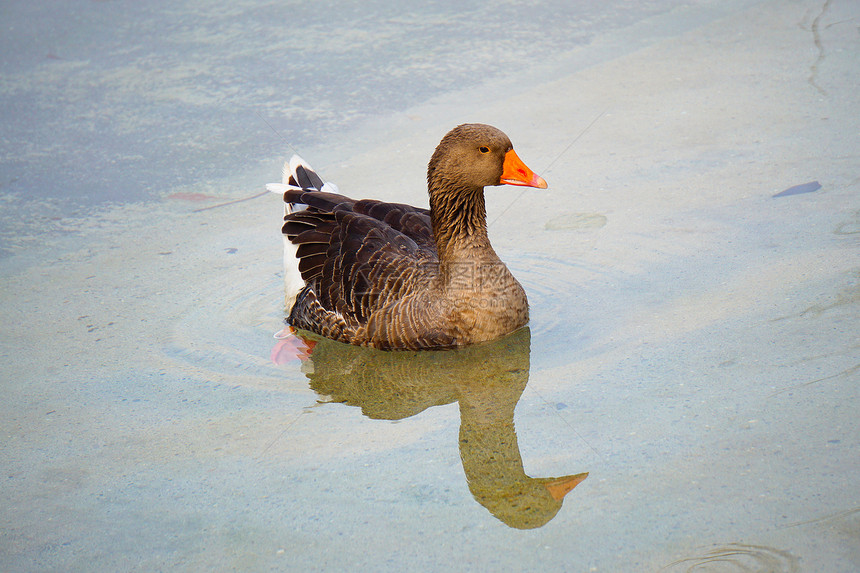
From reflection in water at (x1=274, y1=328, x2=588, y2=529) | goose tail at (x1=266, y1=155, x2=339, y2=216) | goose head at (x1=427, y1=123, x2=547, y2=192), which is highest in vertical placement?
goose head at (x1=427, y1=123, x2=547, y2=192)

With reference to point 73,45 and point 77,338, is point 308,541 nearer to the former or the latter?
point 77,338

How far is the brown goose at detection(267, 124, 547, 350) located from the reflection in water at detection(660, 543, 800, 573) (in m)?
1.93

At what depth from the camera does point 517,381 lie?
4.40 meters

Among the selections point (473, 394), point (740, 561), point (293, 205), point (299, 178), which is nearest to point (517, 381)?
point (473, 394)

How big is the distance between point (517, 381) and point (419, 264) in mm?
995

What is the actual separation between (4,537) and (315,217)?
246 cm

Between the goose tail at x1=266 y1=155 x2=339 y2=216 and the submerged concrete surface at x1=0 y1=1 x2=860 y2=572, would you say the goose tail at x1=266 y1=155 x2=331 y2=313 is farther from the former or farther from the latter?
the submerged concrete surface at x1=0 y1=1 x2=860 y2=572

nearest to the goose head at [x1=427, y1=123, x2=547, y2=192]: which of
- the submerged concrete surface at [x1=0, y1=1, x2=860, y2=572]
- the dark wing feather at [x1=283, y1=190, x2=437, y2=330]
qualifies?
the dark wing feather at [x1=283, y1=190, x2=437, y2=330]

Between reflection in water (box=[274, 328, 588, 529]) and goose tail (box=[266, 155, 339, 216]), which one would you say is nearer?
reflection in water (box=[274, 328, 588, 529])

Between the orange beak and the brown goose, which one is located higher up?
the orange beak

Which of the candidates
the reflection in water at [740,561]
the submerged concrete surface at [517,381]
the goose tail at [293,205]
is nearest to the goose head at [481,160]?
the submerged concrete surface at [517,381]

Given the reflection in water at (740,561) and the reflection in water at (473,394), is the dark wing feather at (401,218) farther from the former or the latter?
the reflection in water at (740,561)

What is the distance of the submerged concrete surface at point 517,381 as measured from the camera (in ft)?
10.9

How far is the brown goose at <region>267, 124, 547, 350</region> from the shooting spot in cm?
473
